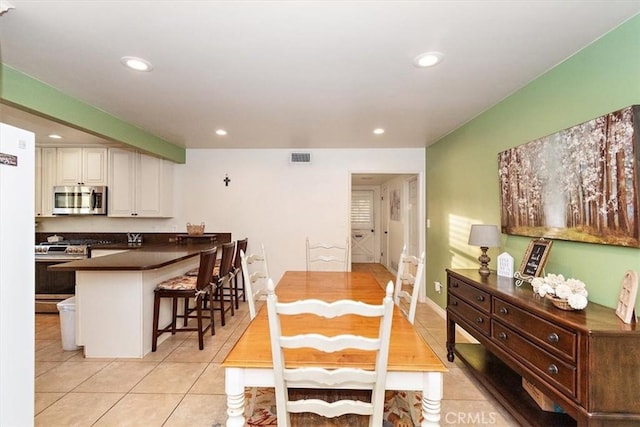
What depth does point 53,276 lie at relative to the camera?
3.94 metres

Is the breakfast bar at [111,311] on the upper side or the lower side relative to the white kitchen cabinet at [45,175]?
lower

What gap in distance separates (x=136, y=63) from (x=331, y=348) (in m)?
2.12

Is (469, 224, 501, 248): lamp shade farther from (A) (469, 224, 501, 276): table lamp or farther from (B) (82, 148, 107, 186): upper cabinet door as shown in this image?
(B) (82, 148, 107, 186): upper cabinet door

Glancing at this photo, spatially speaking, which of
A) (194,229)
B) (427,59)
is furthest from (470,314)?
→ (194,229)

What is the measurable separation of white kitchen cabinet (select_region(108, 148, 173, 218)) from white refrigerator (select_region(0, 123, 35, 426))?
3005mm

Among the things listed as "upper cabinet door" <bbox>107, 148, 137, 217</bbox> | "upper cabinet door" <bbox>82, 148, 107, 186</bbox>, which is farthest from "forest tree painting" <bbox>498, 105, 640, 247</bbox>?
"upper cabinet door" <bbox>82, 148, 107, 186</bbox>

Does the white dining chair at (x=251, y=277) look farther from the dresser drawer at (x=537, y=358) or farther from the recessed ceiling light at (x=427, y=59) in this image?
the recessed ceiling light at (x=427, y=59)

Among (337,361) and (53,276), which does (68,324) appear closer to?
(53,276)

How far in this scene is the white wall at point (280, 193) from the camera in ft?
15.0

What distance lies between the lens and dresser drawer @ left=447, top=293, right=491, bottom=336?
2.09m

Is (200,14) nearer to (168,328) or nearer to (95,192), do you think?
(168,328)

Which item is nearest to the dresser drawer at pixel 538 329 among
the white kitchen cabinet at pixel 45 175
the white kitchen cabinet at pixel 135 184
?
the white kitchen cabinet at pixel 135 184

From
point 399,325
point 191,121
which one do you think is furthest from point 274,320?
point 191,121

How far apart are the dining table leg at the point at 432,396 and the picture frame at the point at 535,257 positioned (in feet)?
4.31
